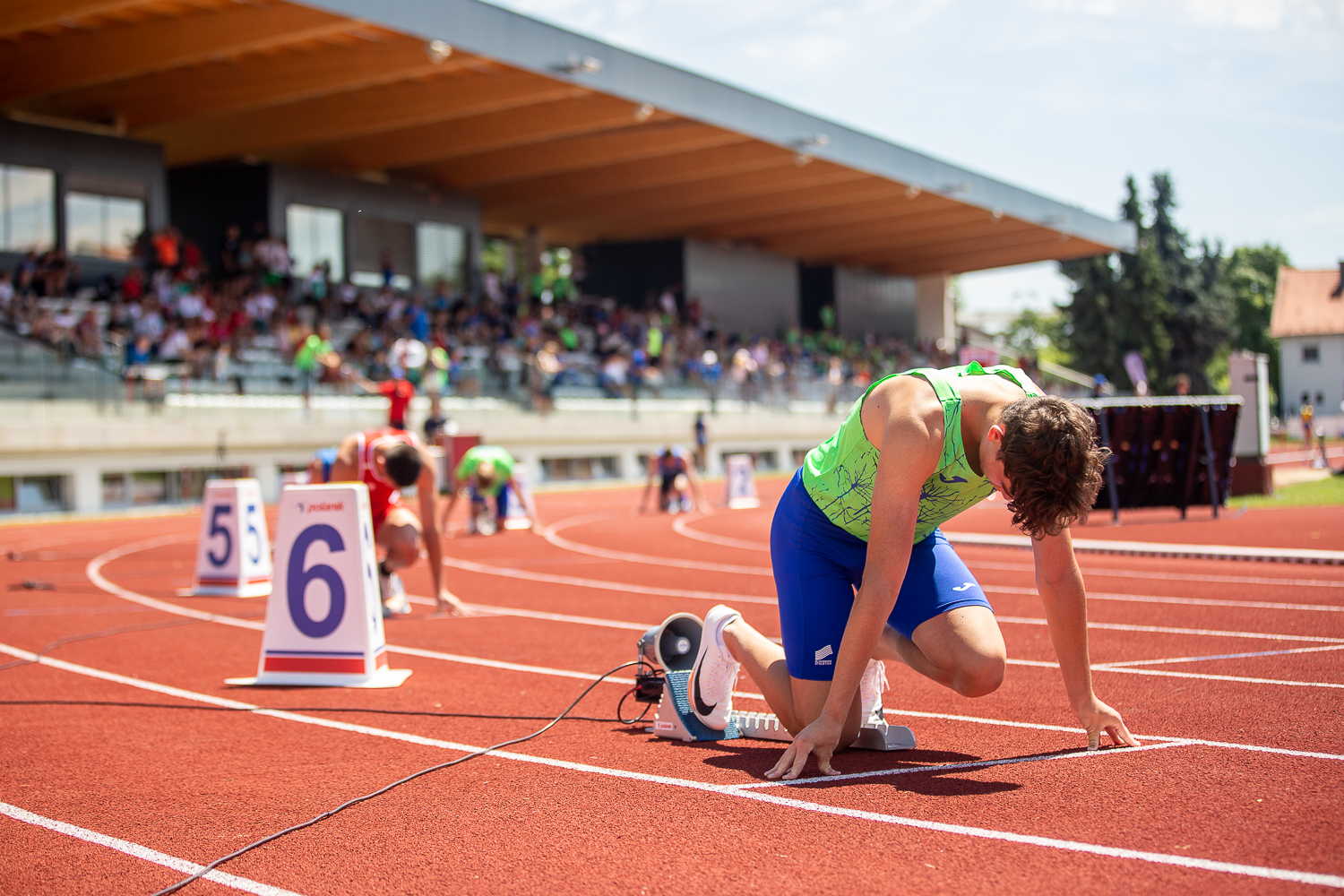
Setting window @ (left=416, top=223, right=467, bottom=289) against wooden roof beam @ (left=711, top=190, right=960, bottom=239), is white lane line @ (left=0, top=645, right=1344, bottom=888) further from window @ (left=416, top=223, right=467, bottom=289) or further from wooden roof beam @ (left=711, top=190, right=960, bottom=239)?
wooden roof beam @ (left=711, top=190, right=960, bottom=239)

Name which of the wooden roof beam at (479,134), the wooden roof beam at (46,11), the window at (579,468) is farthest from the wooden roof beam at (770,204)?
the wooden roof beam at (46,11)

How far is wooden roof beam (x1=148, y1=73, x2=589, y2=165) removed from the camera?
27312 mm

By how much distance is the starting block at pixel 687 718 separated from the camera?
16.1 ft

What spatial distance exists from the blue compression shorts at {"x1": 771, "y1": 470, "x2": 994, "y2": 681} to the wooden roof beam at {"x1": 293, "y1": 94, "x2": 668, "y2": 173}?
2579 centimetres

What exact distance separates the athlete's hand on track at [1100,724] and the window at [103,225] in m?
27.5

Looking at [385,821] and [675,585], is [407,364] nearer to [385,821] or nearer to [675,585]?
[675,585]

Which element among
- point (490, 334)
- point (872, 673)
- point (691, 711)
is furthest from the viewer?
point (490, 334)

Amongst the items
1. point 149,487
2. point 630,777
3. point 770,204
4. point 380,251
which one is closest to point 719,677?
point 630,777

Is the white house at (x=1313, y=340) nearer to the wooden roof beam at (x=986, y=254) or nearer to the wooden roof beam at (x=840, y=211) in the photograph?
the wooden roof beam at (x=986, y=254)

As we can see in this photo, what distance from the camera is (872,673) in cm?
486

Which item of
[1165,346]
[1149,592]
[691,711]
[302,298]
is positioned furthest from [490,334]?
[1165,346]

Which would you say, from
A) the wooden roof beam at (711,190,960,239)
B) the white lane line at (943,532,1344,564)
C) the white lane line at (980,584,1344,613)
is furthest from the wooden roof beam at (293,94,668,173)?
the white lane line at (980,584,1344,613)

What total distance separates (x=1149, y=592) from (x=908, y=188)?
32.4 meters

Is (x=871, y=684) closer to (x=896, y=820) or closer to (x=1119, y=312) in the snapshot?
(x=896, y=820)
